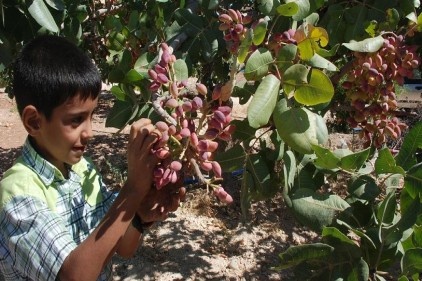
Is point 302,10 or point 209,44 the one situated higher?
point 302,10

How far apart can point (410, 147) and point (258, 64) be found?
1.16 ft

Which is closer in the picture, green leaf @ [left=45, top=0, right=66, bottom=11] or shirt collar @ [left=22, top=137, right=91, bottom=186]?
shirt collar @ [left=22, top=137, right=91, bottom=186]

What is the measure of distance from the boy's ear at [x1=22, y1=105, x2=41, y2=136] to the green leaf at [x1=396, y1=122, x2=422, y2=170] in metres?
A: 0.79

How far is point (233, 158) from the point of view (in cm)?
125

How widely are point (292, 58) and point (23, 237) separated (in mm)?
672

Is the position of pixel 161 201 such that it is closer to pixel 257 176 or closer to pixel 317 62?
pixel 257 176

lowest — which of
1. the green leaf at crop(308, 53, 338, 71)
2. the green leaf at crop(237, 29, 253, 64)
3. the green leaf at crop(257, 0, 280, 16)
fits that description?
the green leaf at crop(308, 53, 338, 71)

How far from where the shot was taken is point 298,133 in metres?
1.01

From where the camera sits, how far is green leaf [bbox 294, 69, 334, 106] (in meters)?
0.99

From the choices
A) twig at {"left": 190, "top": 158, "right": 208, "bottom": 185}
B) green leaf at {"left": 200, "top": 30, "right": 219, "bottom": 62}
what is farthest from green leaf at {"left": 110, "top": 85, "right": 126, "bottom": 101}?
twig at {"left": 190, "top": 158, "right": 208, "bottom": 185}

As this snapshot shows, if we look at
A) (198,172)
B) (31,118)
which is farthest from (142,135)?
(31,118)

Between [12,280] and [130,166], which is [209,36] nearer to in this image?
[130,166]

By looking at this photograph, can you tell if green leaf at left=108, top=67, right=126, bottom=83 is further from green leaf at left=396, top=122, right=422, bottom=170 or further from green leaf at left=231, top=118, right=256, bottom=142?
green leaf at left=396, top=122, right=422, bottom=170

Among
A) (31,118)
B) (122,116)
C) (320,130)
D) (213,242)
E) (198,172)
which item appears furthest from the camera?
(213,242)
